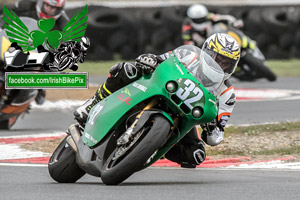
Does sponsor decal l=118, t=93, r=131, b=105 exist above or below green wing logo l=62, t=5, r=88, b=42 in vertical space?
above

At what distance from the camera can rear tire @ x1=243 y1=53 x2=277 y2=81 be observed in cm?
1908

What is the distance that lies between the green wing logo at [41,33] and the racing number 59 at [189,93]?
4.57m

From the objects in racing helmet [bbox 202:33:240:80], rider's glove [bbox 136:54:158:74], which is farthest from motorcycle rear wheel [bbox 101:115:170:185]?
racing helmet [bbox 202:33:240:80]

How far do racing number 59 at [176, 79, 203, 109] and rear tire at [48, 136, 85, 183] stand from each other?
1126 millimetres

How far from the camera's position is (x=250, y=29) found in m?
24.2

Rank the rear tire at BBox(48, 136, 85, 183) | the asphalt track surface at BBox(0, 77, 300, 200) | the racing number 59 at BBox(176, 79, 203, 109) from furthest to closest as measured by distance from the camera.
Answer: the rear tire at BBox(48, 136, 85, 183)
the racing number 59 at BBox(176, 79, 203, 109)
the asphalt track surface at BBox(0, 77, 300, 200)

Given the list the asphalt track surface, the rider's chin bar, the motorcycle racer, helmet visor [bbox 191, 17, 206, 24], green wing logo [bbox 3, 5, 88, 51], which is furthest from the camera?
helmet visor [bbox 191, 17, 206, 24]

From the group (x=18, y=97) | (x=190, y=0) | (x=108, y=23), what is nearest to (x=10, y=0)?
(x=18, y=97)

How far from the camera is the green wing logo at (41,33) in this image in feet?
36.2

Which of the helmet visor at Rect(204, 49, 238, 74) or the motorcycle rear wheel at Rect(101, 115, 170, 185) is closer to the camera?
the motorcycle rear wheel at Rect(101, 115, 170, 185)

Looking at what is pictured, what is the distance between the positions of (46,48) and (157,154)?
4.55m

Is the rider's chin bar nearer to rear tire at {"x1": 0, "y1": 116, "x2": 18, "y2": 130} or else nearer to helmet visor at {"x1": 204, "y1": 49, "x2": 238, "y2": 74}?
rear tire at {"x1": 0, "y1": 116, "x2": 18, "y2": 130}

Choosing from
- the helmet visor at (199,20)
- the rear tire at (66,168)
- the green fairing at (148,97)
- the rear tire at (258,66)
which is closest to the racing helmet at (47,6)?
the rear tire at (66,168)

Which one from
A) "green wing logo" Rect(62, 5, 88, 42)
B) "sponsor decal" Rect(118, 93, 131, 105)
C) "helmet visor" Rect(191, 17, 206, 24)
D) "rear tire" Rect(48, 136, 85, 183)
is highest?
"sponsor decal" Rect(118, 93, 131, 105)
